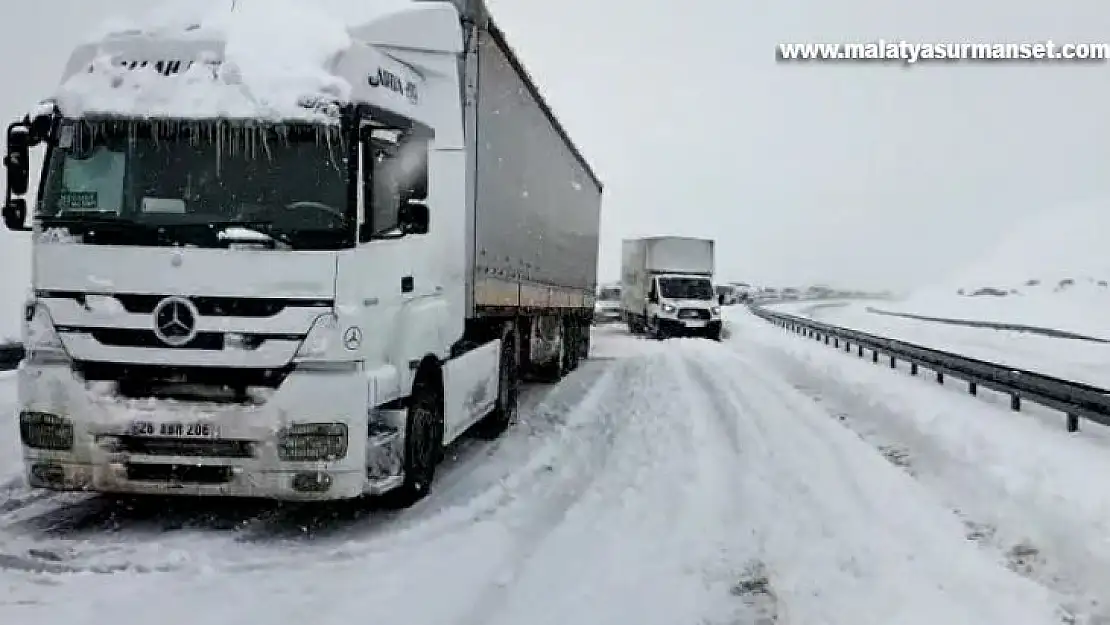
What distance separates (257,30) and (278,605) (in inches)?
153

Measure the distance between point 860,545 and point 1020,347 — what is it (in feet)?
90.3

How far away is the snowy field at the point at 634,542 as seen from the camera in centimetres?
536

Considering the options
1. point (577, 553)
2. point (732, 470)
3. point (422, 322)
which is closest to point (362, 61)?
point (422, 322)

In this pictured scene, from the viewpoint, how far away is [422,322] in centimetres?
782

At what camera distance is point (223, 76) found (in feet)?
22.1

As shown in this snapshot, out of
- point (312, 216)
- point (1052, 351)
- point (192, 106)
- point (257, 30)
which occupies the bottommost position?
point (1052, 351)

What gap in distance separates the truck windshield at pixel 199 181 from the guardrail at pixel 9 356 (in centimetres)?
972

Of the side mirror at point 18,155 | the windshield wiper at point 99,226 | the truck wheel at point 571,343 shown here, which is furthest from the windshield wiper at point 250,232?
the truck wheel at point 571,343

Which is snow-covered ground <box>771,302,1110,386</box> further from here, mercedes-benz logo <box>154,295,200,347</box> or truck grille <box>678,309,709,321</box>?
mercedes-benz logo <box>154,295,200,347</box>

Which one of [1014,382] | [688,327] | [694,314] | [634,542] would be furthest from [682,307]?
[634,542]

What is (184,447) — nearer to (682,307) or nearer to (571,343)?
(571,343)

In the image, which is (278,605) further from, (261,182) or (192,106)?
(192,106)

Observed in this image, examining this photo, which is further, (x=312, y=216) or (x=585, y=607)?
(x=312, y=216)

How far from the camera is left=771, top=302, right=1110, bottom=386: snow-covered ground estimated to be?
23.1m
